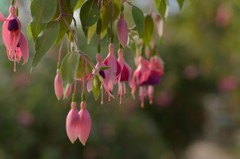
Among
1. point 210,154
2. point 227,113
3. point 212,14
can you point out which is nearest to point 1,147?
point 212,14

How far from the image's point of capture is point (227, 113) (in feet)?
Answer: 22.5

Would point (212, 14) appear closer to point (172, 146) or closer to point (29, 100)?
point (172, 146)

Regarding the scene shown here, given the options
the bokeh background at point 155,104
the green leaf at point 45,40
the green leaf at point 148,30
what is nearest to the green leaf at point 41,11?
the green leaf at point 45,40

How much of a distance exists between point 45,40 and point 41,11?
0.04m

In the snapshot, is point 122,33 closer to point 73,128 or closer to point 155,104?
point 73,128

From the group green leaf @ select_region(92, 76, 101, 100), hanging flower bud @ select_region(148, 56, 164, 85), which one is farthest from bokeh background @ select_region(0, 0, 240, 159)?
green leaf @ select_region(92, 76, 101, 100)

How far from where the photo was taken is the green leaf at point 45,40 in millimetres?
454

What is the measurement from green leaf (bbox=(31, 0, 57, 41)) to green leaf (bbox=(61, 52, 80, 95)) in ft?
0.19

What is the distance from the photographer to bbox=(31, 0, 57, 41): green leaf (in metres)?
0.44

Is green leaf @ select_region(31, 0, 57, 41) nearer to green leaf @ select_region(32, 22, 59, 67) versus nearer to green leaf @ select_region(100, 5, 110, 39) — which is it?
green leaf @ select_region(32, 22, 59, 67)

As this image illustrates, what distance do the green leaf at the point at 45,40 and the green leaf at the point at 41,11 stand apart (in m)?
0.02

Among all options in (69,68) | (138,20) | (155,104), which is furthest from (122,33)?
(155,104)

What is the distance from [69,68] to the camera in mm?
432

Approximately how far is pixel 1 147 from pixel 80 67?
2053mm
